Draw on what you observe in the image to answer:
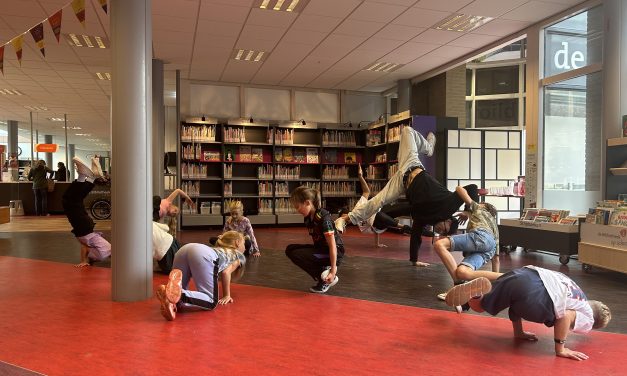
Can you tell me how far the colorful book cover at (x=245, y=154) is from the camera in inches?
461

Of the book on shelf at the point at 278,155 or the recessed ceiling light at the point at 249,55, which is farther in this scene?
the book on shelf at the point at 278,155

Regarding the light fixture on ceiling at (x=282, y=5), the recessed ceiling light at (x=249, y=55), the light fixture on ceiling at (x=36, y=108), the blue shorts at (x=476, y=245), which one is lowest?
the blue shorts at (x=476, y=245)

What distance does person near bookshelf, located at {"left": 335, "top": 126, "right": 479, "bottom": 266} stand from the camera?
16.3 ft

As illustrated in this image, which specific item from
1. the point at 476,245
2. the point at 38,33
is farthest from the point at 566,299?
the point at 38,33

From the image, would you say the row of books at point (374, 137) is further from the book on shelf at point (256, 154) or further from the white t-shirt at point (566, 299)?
the white t-shirt at point (566, 299)

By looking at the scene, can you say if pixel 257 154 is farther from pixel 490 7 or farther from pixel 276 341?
pixel 276 341

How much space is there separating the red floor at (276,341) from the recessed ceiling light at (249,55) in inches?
245

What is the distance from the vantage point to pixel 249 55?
374 inches

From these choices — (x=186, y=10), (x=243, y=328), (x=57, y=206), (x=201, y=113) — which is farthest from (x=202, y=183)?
(x=243, y=328)

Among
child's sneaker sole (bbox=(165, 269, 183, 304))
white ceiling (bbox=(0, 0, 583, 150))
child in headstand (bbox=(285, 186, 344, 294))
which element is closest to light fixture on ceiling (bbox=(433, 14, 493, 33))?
white ceiling (bbox=(0, 0, 583, 150))

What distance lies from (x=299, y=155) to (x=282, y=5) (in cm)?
575

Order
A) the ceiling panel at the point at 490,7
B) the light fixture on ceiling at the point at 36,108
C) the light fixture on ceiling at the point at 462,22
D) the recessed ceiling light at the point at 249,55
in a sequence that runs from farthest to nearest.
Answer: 1. the light fixture on ceiling at the point at 36,108
2. the recessed ceiling light at the point at 249,55
3. the light fixture on ceiling at the point at 462,22
4. the ceiling panel at the point at 490,7

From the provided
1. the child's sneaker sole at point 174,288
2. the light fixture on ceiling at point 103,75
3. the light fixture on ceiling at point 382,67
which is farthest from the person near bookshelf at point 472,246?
the light fixture on ceiling at point 103,75

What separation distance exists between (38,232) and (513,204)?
33.8ft
